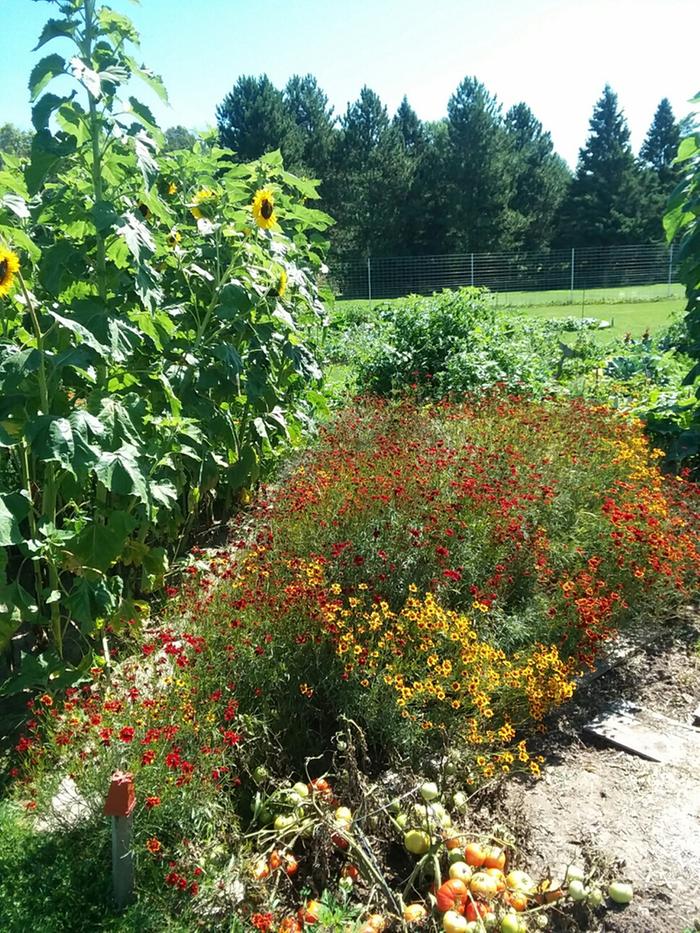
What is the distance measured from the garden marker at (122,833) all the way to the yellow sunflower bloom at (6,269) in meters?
1.46

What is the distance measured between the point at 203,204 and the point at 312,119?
1762 inches

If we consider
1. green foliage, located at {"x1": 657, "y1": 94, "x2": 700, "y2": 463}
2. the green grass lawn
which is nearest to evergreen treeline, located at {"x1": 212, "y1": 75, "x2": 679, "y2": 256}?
the green grass lawn

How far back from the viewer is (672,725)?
3023 mm

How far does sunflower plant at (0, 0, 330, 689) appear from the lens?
2576 millimetres

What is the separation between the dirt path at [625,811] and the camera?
7.13ft

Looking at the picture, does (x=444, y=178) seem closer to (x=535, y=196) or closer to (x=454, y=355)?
(x=535, y=196)

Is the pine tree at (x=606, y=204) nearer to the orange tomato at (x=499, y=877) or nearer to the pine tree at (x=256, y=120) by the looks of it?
the pine tree at (x=256, y=120)

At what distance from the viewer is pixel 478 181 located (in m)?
40.8

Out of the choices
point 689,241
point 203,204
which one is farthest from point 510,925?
point 689,241

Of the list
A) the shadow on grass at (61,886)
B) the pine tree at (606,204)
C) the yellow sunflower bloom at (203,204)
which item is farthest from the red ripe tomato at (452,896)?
the pine tree at (606,204)

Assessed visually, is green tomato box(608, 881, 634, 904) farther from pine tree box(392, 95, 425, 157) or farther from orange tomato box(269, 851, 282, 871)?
pine tree box(392, 95, 425, 157)

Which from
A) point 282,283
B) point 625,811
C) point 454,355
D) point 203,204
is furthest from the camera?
point 454,355

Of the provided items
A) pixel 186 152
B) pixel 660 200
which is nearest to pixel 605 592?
pixel 186 152

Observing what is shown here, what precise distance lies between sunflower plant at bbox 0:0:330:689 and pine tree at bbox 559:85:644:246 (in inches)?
1706
